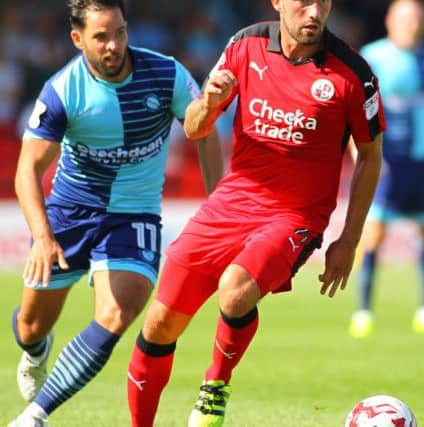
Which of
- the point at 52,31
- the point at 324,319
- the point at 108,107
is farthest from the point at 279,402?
the point at 52,31

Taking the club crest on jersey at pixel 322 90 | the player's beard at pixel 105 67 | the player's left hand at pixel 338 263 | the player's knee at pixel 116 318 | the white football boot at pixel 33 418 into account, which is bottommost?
the white football boot at pixel 33 418

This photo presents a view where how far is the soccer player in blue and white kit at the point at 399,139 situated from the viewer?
1212 cm

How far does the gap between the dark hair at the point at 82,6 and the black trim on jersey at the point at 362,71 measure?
126cm

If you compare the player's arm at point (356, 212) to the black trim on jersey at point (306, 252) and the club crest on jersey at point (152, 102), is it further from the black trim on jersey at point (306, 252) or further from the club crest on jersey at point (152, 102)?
the club crest on jersey at point (152, 102)

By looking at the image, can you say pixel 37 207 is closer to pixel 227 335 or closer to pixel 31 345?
pixel 227 335

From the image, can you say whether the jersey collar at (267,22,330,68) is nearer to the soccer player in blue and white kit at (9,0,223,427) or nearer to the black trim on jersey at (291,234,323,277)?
the soccer player in blue and white kit at (9,0,223,427)

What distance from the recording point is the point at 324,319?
42.8 ft

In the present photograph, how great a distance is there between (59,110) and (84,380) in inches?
59.0

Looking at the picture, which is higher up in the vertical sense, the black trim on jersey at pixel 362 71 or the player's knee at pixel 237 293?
the black trim on jersey at pixel 362 71

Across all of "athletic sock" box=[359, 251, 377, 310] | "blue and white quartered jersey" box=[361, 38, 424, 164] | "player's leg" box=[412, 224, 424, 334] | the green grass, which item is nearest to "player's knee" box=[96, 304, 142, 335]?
the green grass

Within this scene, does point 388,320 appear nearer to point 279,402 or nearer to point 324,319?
point 324,319

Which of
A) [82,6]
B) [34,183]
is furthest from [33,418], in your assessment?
[82,6]

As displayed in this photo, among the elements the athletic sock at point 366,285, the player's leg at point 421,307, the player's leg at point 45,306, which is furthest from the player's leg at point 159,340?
the player's leg at point 421,307

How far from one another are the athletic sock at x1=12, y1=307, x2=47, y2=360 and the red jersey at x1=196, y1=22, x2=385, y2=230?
1.75 m
